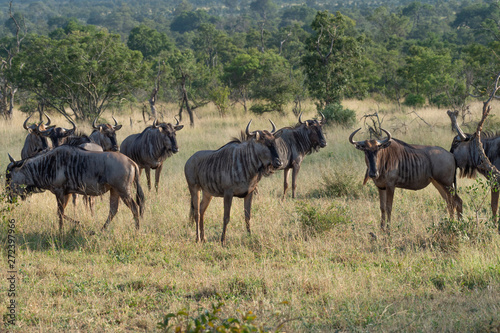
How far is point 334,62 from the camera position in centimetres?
1923

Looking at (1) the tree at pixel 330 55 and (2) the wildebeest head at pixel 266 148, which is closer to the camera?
(2) the wildebeest head at pixel 266 148

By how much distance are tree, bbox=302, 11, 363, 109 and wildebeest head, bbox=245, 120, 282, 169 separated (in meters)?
13.3

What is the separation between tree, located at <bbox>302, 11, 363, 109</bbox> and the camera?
19.0 meters

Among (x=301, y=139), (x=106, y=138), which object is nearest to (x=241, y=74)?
(x=301, y=139)

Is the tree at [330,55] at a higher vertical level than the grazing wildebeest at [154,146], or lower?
higher

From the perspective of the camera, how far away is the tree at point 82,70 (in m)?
18.8

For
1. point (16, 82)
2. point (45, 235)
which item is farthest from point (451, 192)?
point (16, 82)

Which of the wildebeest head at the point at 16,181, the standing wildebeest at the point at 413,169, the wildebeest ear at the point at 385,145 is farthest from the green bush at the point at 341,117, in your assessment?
the wildebeest head at the point at 16,181

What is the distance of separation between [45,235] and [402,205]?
5.20 meters

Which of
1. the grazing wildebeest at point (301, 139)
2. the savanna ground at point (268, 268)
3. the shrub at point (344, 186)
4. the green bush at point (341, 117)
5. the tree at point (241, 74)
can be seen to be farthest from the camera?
the tree at point (241, 74)

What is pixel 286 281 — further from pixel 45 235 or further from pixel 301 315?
pixel 45 235

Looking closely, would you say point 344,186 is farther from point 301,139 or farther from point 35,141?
point 35,141

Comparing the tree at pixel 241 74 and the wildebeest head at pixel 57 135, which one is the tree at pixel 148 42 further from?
the wildebeest head at pixel 57 135

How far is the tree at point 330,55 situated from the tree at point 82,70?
663 cm
